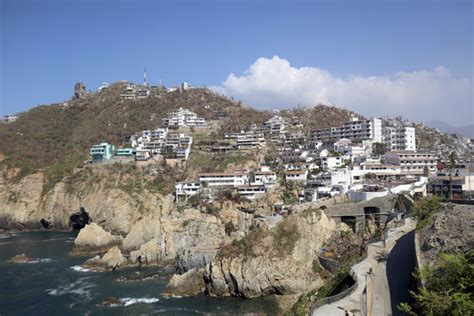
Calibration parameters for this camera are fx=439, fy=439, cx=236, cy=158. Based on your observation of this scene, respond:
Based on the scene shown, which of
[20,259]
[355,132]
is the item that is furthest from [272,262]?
[355,132]

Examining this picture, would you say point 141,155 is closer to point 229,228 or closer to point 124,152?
point 124,152

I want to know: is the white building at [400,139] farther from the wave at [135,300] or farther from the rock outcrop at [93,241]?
the wave at [135,300]

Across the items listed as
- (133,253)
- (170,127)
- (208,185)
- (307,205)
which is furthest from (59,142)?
(307,205)

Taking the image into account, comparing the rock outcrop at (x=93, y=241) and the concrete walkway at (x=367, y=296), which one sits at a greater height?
the concrete walkway at (x=367, y=296)

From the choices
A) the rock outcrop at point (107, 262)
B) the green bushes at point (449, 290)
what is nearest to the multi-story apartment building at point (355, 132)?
the rock outcrop at point (107, 262)

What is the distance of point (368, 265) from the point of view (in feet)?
67.8

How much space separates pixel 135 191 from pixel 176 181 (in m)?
6.24

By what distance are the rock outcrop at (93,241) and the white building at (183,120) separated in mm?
36971

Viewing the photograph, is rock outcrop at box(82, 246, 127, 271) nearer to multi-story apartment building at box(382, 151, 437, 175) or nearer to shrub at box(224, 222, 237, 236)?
shrub at box(224, 222, 237, 236)

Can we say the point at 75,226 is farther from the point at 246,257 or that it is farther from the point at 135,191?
the point at 246,257

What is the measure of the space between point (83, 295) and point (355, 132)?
165ft

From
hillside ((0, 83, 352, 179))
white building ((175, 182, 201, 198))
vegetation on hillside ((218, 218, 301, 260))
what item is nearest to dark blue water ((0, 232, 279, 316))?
vegetation on hillside ((218, 218, 301, 260))

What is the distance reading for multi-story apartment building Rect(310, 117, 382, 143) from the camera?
6956 centimetres

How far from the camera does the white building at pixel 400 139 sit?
67625 millimetres
